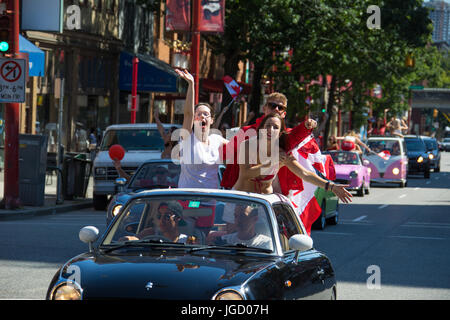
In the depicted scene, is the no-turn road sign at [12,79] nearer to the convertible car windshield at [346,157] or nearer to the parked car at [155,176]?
the parked car at [155,176]

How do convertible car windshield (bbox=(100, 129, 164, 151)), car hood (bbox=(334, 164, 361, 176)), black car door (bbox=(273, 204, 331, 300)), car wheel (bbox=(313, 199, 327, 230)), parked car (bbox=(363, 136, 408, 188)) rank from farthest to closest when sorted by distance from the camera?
parked car (bbox=(363, 136, 408, 188)) → car hood (bbox=(334, 164, 361, 176)) → convertible car windshield (bbox=(100, 129, 164, 151)) → car wheel (bbox=(313, 199, 327, 230)) → black car door (bbox=(273, 204, 331, 300))

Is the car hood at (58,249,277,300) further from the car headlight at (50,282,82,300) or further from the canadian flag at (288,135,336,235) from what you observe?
the canadian flag at (288,135,336,235)

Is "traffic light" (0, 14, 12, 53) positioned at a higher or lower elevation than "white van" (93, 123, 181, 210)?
higher

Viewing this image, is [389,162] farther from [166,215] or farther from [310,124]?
[166,215]

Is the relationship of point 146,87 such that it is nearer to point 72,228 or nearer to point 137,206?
point 72,228

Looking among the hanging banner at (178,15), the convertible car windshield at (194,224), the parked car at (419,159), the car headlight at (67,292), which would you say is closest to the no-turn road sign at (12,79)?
the hanging banner at (178,15)

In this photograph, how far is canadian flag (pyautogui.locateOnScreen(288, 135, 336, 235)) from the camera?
1008 centimetres

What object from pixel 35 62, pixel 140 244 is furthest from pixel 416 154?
pixel 140 244

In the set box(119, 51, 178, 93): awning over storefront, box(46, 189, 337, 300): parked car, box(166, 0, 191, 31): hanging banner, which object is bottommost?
box(46, 189, 337, 300): parked car

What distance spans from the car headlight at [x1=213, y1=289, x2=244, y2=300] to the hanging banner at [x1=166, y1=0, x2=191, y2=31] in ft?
61.6

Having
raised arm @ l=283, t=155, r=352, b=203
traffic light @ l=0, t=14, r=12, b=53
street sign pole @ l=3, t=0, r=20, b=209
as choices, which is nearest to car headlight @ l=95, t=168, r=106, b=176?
street sign pole @ l=3, t=0, r=20, b=209

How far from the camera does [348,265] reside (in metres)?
13.3

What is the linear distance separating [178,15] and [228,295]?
1899cm

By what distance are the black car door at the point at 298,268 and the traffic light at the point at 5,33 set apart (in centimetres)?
1237
